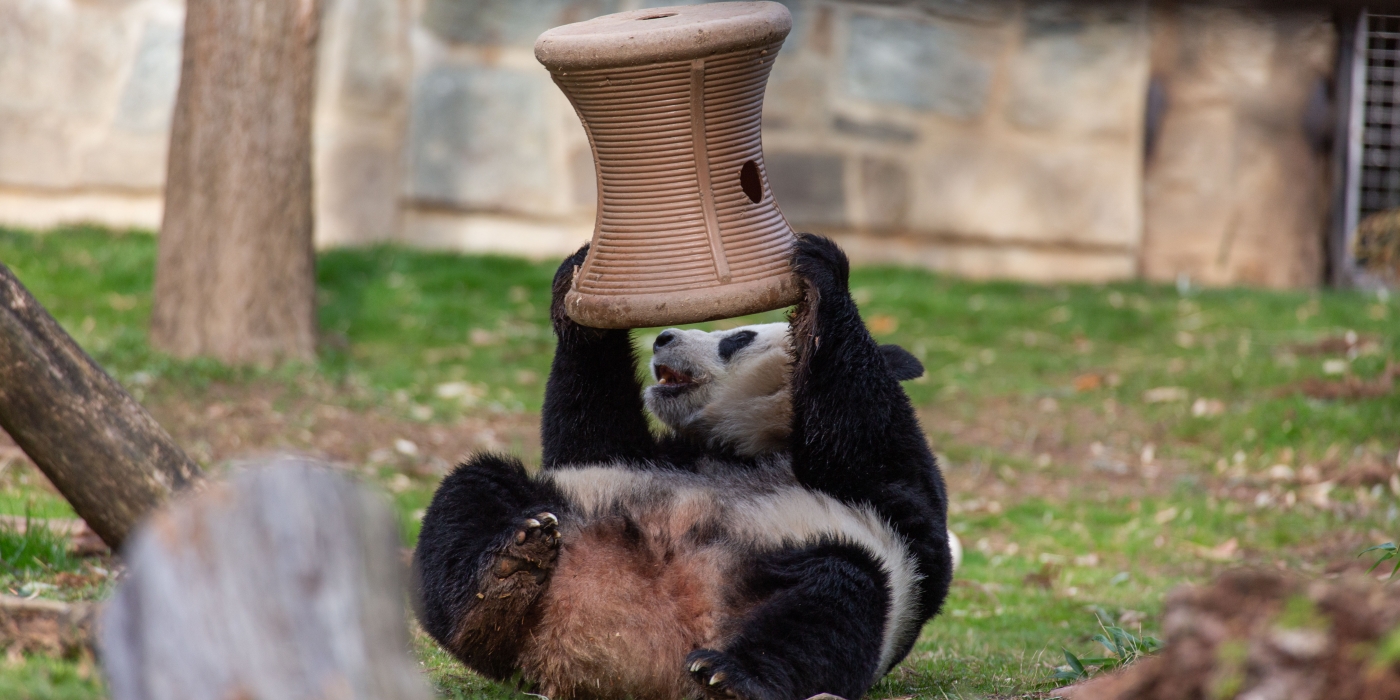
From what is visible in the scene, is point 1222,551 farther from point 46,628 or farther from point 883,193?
point 883,193

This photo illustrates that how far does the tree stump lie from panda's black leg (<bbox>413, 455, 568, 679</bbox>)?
1.17 meters

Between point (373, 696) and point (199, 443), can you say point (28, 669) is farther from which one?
point (199, 443)

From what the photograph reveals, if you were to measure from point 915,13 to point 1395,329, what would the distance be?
3973 millimetres

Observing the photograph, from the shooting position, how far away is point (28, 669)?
7.34 ft

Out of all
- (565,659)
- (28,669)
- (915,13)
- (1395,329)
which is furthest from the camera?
(915,13)

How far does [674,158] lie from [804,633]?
3.84ft

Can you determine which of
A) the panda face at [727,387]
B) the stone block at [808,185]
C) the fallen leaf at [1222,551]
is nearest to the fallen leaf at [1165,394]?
the fallen leaf at [1222,551]

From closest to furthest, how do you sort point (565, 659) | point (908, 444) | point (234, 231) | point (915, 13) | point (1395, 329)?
point (565, 659)
point (908, 444)
point (234, 231)
point (1395, 329)
point (915, 13)

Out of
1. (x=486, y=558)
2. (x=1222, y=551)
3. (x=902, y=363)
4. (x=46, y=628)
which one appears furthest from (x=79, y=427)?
(x=1222, y=551)

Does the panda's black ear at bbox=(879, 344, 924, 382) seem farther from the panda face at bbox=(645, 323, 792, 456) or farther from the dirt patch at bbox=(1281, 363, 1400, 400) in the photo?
the dirt patch at bbox=(1281, 363, 1400, 400)

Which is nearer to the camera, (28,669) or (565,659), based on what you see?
(28,669)

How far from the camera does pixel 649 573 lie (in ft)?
9.78

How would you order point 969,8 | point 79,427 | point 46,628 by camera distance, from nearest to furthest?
point 46,628
point 79,427
point 969,8

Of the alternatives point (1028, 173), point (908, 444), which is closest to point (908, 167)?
point (1028, 173)
